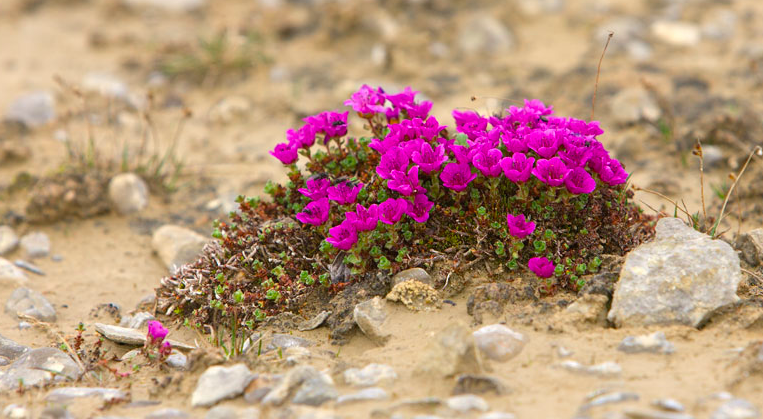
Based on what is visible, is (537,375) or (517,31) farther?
(517,31)

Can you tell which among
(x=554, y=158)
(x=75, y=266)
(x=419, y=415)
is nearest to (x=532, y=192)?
(x=554, y=158)

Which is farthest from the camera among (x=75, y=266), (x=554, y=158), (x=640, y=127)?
(x=640, y=127)

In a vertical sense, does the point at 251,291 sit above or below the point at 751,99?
below

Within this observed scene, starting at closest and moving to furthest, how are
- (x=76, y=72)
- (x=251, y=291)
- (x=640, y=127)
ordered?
(x=251, y=291) → (x=640, y=127) → (x=76, y=72)

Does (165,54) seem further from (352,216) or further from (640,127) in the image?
(352,216)

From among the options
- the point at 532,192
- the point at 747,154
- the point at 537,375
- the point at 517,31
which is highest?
the point at 517,31

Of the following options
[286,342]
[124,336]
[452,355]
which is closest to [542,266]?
[452,355]
